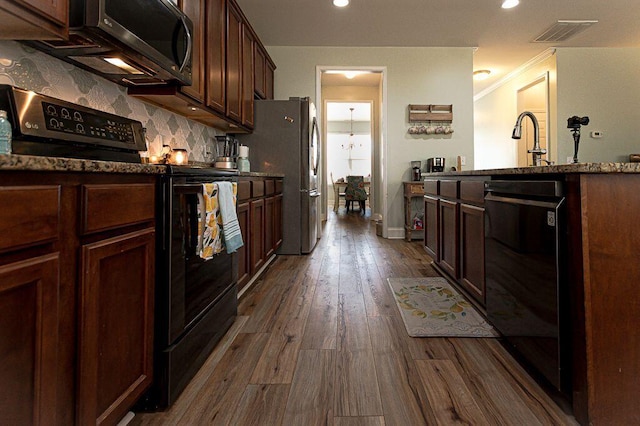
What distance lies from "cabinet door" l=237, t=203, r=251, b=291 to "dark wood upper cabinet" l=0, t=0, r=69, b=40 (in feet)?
4.26

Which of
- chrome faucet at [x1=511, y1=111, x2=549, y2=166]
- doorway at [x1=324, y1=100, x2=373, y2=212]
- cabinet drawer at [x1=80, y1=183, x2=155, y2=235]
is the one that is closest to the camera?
cabinet drawer at [x1=80, y1=183, x2=155, y2=235]

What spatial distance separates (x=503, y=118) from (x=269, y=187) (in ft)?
18.0

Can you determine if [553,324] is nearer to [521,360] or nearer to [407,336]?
[521,360]

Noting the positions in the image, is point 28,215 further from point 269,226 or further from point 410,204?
point 410,204

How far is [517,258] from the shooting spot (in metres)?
1.39

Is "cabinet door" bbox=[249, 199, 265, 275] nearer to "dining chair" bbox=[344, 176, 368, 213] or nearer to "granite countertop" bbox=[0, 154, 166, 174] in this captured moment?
"granite countertop" bbox=[0, 154, 166, 174]

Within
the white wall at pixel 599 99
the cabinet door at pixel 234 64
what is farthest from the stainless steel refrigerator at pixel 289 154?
the white wall at pixel 599 99

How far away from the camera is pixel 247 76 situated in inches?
128

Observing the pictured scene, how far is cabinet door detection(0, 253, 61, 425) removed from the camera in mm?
638

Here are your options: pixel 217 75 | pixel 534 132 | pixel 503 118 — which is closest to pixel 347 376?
pixel 534 132

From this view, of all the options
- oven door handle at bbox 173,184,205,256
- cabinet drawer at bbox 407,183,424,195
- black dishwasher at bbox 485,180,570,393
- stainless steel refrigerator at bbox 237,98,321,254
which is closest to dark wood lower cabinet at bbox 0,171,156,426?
oven door handle at bbox 173,184,205,256

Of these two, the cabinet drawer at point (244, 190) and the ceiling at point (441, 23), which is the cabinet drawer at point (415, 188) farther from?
the cabinet drawer at point (244, 190)

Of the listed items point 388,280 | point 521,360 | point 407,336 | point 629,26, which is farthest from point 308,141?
point 629,26

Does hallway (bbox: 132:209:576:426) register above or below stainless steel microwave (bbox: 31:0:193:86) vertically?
below
